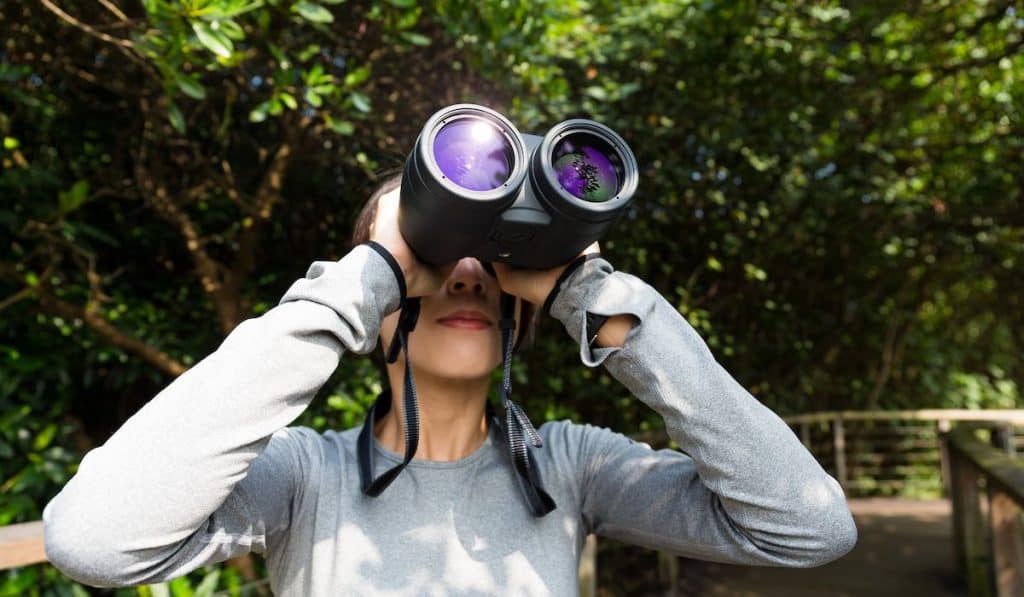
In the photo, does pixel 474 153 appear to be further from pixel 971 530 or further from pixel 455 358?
pixel 971 530

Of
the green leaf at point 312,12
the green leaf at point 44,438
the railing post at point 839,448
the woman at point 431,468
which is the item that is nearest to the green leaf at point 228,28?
the green leaf at point 312,12

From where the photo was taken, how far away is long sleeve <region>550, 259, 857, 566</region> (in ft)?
2.86

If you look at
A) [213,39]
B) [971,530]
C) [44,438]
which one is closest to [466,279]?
[213,39]

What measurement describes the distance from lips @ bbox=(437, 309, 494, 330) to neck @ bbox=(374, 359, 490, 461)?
9 centimetres

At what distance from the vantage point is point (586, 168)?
95 centimetres

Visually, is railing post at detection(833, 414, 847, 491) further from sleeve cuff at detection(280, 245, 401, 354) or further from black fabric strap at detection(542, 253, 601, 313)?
sleeve cuff at detection(280, 245, 401, 354)

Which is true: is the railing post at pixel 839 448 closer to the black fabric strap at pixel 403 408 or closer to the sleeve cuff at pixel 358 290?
the black fabric strap at pixel 403 408

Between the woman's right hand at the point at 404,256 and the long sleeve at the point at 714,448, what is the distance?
165mm

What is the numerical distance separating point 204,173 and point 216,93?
0.27m

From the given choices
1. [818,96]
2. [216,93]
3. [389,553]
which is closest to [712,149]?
[818,96]

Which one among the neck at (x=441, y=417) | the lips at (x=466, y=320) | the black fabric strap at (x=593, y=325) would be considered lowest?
the neck at (x=441, y=417)

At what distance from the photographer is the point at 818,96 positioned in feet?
11.8

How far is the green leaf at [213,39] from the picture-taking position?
1.45 metres

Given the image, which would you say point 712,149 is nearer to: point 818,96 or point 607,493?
point 818,96
